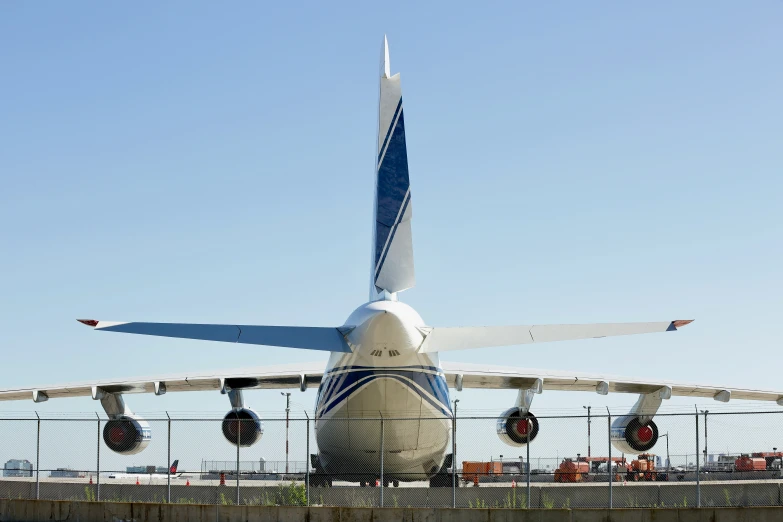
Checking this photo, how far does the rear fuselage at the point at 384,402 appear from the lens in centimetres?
1861

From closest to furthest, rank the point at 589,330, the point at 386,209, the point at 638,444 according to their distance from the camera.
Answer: the point at 589,330
the point at 386,209
the point at 638,444

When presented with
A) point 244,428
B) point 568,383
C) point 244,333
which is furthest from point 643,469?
point 244,333

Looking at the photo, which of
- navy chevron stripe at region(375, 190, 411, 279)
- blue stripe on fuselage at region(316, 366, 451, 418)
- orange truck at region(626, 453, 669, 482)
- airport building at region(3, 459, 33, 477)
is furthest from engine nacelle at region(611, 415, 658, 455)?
airport building at region(3, 459, 33, 477)

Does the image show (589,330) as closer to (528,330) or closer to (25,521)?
(528,330)

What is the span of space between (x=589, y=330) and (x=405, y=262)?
13.9 ft

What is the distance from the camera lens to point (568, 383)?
98.8ft

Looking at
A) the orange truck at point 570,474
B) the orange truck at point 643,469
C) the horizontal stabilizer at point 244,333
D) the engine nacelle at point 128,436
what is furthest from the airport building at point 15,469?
the orange truck at point 643,469

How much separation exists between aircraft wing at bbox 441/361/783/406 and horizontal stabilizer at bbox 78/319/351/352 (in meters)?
10.9

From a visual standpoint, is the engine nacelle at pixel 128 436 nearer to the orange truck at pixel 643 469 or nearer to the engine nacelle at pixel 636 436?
the engine nacelle at pixel 636 436

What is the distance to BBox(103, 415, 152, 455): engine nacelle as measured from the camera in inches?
1070

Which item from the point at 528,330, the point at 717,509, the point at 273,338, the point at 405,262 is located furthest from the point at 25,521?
the point at 717,509

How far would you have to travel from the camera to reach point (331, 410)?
2094 cm

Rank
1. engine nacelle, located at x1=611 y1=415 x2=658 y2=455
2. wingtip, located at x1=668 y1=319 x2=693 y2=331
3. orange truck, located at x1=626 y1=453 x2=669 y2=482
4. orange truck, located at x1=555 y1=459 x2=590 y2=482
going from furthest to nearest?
orange truck, located at x1=626 y1=453 x2=669 y2=482 → engine nacelle, located at x1=611 y1=415 x2=658 y2=455 → orange truck, located at x1=555 y1=459 x2=590 y2=482 → wingtip, located at x1=668 y1=319 x2=693 y2=331

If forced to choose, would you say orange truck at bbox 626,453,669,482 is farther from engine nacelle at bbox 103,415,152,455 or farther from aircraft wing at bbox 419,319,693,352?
engine nacelle at bbox 103,415,152,455
